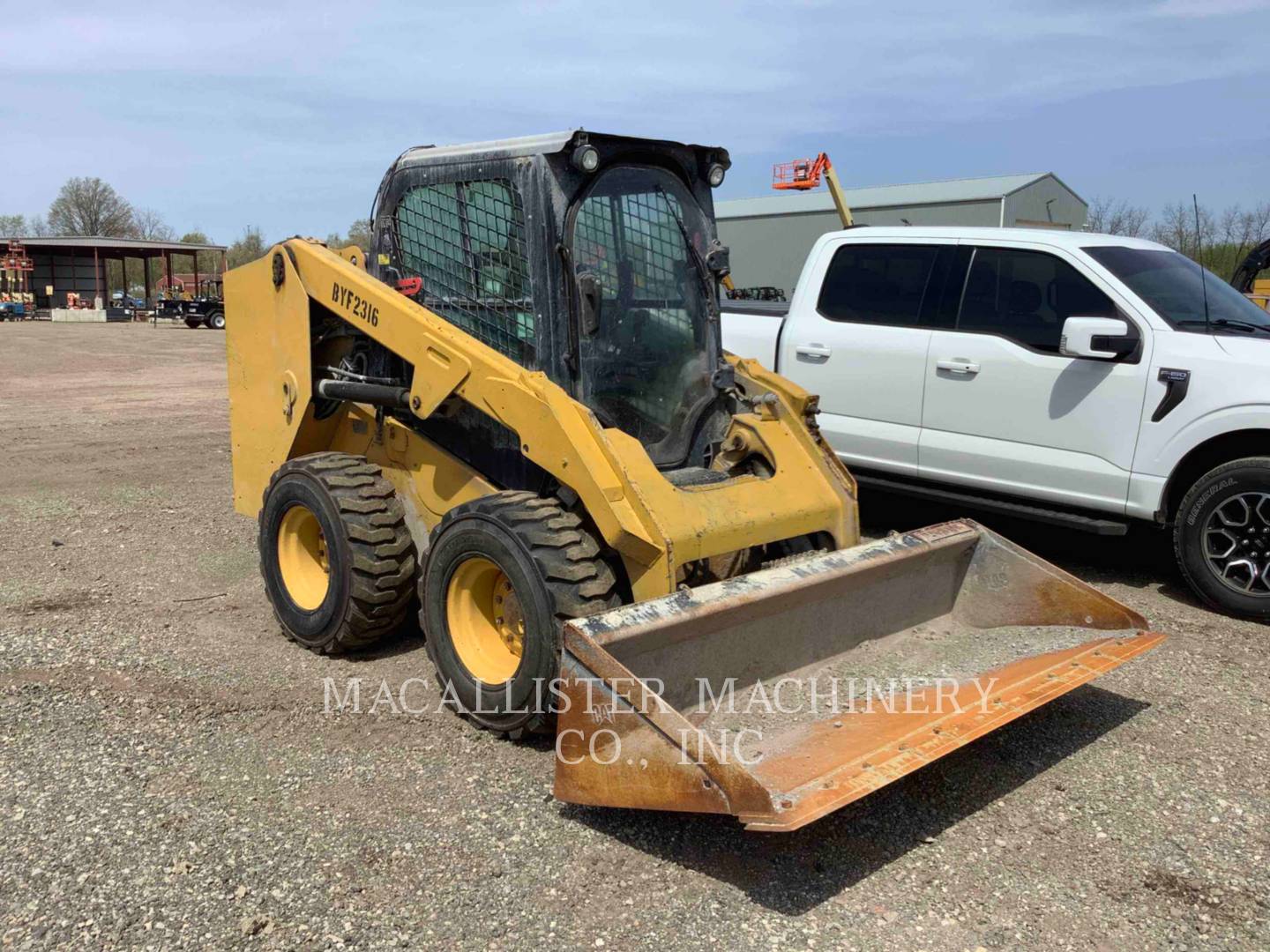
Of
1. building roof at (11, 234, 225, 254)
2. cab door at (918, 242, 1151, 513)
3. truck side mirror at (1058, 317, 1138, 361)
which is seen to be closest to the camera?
truck side mirror at (1058, 317, 1138, 361)

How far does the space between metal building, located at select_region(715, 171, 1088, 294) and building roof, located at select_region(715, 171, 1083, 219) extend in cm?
2

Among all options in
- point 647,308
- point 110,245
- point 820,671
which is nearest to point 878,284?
point 647,308

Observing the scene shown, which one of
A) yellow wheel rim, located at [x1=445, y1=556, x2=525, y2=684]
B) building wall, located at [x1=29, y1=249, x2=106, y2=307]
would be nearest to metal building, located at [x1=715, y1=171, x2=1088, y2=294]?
yellow wheel rim, located at [x1=445, y1=556, x2=525, y2=684]

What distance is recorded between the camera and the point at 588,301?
446cm

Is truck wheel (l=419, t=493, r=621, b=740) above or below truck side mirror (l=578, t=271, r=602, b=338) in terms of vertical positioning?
below

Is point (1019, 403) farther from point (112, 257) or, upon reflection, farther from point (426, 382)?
point (112, 257)

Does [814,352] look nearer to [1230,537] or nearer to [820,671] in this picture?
[1230,537]

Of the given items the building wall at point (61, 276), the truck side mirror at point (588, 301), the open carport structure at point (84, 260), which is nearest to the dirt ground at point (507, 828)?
the truck side mirror at point (588, 301)

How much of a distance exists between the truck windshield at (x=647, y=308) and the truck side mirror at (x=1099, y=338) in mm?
2069

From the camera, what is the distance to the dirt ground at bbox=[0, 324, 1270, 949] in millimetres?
3053

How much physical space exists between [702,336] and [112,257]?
46.9 m

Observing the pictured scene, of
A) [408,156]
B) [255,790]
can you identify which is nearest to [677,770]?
[255,790]

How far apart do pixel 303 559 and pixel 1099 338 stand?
4.21 m

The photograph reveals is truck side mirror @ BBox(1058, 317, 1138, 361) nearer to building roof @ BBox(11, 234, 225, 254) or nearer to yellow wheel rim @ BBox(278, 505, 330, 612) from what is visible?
yellow wheel rim @ BBox(278, 505, 330, 612)
